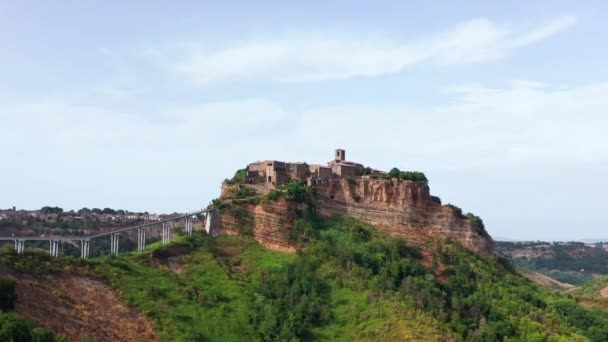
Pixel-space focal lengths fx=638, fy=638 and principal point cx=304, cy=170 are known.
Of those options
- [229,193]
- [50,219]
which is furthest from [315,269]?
[50,219]

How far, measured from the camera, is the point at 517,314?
43000mm

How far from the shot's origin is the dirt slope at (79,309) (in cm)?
3122

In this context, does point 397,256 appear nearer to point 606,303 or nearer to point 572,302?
point 572,302

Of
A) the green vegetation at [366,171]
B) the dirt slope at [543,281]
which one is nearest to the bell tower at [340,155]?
the green vegetation at [366,171]

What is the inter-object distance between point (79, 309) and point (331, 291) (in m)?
16.0

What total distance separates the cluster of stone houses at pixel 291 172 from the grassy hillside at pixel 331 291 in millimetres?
4671

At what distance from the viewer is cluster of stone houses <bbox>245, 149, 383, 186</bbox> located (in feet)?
172

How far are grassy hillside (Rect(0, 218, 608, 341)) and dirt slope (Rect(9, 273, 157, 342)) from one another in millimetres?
753

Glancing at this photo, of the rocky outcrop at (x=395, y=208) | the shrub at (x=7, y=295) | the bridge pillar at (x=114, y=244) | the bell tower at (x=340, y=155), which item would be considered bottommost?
the shrub at (x=7, y=295)

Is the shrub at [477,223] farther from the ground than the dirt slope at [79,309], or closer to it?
farther from the ground

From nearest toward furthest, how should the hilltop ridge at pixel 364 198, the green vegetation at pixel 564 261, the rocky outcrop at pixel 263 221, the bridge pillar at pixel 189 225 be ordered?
the rocky outcrop at pixel 263 221
the bridge pillar at pixel 189 225
the hilltop ridge at pixel 364 198
the green vegetation at pixel 564 261

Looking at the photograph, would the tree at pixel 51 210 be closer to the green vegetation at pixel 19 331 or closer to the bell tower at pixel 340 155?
the bell tower at pixel 340 155

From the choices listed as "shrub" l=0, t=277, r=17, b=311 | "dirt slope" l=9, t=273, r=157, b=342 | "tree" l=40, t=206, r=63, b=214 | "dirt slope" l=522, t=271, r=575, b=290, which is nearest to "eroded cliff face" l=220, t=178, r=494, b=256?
"dirt slope" l=9, t=273, r=157, b=342

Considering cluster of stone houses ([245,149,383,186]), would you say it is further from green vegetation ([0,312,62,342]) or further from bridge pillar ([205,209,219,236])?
green vegetation ([0,312,62,342])
